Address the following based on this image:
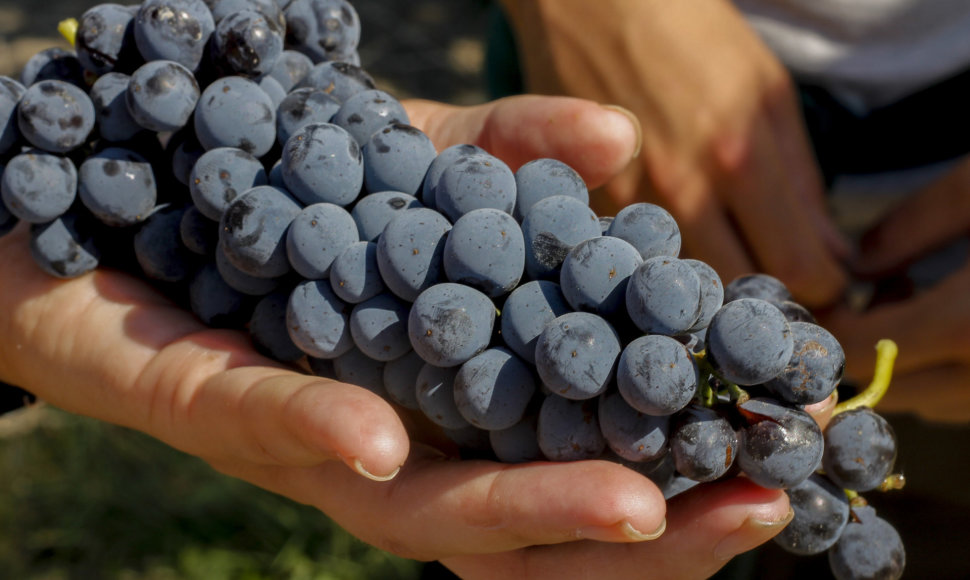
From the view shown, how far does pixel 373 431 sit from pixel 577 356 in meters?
0.30

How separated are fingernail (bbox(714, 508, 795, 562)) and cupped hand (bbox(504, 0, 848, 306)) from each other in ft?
3.32

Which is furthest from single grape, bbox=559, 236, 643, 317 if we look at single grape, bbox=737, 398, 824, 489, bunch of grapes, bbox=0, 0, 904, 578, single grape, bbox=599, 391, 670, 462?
single grape, bbox=737, 398, 824, 489

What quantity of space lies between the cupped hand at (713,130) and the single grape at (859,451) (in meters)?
0.76

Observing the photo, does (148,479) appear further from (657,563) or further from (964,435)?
(964,435)

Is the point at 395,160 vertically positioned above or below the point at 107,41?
below

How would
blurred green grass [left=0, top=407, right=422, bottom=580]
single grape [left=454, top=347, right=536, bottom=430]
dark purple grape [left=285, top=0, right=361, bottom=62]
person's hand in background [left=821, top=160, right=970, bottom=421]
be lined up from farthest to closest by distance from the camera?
blurred green grass [left=0, top=407, right=422, bottom=580]
person's hand in background [left=821, top=160, right=970, bottom=421]
dark purple grape [left=285, top=0, right=361, bottom=62]
single grape [left=454, top=347, right=536, bottom=430]

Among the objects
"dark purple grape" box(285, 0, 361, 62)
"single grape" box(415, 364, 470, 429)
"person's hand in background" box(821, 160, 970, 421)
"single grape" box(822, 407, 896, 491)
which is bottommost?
"person's hand in background" box(821, 160, 970, 421)

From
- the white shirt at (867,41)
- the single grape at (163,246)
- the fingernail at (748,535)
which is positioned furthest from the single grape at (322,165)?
the white shirt at (867,41)

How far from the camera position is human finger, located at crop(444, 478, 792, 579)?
3.58ft

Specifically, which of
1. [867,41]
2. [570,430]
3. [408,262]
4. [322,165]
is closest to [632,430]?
[570,430]

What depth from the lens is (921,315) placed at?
6.41 ft

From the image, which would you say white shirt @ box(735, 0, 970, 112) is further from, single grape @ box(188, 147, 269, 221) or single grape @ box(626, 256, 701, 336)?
single grape @ box(188, 147, 269, 221)

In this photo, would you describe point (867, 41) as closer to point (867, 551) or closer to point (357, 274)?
point (867, 551)

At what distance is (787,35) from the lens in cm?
211
